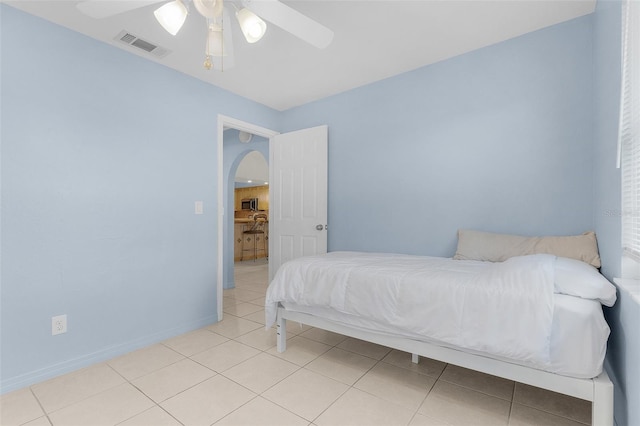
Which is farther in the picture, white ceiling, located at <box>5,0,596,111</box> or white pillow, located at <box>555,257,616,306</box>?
white ceiling, located at <box>5,0,596,111</box>

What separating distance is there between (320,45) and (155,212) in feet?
6.82

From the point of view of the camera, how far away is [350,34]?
239cm

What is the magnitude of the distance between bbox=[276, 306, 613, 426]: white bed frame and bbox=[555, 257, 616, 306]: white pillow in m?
0.35

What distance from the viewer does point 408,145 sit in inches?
121

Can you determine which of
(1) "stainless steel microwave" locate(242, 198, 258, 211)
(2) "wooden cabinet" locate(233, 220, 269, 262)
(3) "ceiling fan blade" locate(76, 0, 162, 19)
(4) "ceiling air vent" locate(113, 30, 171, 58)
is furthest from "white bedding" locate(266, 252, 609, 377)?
(1) "stainless steel microwave" locate(242, 198, 258, 211)

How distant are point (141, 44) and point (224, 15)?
124cm

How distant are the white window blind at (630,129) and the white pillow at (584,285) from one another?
6.9 inches

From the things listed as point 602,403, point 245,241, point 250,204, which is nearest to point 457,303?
point 602,403

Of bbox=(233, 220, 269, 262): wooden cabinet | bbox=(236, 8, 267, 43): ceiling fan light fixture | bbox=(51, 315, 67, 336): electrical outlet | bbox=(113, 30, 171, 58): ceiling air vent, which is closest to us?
bbox=(236, 8, 267, 43): ceiling fan light fixture

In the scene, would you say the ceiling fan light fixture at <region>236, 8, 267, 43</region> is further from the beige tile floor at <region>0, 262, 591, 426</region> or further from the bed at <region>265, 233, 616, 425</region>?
the beige tile floor at <region>0, 262, 591, 426</region>

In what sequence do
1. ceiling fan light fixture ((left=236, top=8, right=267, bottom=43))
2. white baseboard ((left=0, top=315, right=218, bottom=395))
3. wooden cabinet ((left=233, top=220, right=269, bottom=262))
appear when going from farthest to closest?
wooden cabinet ((left=233, top=220, right=269, bottom=262))
white baseboard ((left=0, top=315, right=218, bottom=395))
ceiling fan light fixture ((left=236, top=8, right=267, bottom=43))

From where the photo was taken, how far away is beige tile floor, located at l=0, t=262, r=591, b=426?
5.56 ft

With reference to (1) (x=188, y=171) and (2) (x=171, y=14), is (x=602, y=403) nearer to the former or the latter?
(2) (x=171, y=14)

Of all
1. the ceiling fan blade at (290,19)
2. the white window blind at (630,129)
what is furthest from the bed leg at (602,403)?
the ceiling fan blade at (290,19)
